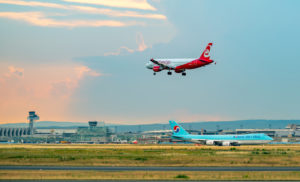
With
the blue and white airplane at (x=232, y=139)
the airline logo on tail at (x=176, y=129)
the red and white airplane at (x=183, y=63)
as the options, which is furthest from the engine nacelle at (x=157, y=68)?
the airline logo on tail at (x=176, y=129)

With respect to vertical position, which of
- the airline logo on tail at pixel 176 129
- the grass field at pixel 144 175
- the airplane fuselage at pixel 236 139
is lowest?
the grass field at pixel 144 175

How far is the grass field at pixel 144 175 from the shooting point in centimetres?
5284

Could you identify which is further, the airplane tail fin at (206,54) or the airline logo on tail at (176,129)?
the airline logo on tail at (176,129)

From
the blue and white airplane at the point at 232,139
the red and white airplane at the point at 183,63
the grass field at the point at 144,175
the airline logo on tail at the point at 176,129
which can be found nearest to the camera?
the grass field at the point at 144,175

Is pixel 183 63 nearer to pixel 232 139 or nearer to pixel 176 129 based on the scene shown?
pixel 232 139

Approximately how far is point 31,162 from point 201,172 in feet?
96.9

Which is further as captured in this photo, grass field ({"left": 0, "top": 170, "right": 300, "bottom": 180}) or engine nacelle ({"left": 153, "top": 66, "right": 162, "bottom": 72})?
engine nacelle ({"left": 153, "top": 66, "right": 162, "bottom": 72})

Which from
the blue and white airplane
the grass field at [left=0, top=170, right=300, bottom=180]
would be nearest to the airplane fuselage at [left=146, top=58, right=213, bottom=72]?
the blue and white airplane

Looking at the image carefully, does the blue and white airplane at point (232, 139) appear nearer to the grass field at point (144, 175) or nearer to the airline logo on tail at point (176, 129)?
the airline logo on tail at point (176, 129)

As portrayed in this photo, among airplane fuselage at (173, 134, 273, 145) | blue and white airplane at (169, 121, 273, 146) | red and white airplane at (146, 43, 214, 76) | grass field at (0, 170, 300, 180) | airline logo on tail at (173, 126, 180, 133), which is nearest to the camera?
grass field at (0, 170, 300, 180)

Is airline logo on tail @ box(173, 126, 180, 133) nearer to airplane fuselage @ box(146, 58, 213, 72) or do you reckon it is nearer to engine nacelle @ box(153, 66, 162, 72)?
engine nacelle @ box(153, 66, 162, 72)

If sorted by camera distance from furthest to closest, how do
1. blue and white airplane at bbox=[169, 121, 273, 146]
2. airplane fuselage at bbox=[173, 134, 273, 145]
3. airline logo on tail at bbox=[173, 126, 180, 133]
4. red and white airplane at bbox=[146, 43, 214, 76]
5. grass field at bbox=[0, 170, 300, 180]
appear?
airline logo on tail at bbox=[173, 126, 180, 133]
blue and white airplane at bbox=[169, 121, 273, 146]
airplane fuselage at bbox=[173, 134, 273, 145]
red and white airplane at bbox=[146, 43, 214, 76]
grass field at bbox=[0, 170, 300, 180]

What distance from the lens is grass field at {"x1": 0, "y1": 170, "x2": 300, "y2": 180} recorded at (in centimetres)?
5284

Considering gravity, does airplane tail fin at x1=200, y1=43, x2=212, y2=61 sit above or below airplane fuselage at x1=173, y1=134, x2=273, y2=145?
above
